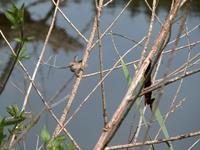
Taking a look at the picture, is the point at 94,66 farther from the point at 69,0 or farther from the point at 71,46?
the point at 69,0

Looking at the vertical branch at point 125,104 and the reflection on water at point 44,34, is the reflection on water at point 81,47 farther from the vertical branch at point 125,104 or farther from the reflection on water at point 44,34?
the vertical branch at point 125,104

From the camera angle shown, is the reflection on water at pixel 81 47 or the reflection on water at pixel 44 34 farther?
the reflection on water at pixel 44 34

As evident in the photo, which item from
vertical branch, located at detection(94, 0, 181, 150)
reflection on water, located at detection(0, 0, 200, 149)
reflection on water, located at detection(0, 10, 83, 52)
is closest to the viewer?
vertical branch, located at detection(94, 0, 181, 150)

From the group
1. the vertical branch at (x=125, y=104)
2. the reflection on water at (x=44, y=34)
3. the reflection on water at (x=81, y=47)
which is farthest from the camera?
the reflection on water at (x=44, y=34)

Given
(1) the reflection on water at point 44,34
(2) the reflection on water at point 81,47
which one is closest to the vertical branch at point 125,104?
(2) the reflection on water at point 81,47

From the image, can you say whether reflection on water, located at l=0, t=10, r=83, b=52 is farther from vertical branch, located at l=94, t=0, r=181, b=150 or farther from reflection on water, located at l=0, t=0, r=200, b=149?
vertical branch, located at l=94, t=0, r=181, b=150

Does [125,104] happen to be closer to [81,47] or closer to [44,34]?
[81,47]

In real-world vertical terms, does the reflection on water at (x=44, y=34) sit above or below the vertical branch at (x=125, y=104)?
above

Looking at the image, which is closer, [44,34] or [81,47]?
[81,47]

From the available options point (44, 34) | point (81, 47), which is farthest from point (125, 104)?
point (44, 34)

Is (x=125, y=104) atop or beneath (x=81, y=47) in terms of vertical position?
beneath

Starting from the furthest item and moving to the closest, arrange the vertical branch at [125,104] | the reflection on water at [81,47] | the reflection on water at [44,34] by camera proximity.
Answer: the reflection on water at [44,34] → the reflection on water at [81,47] → the vertical branch at [125,104]

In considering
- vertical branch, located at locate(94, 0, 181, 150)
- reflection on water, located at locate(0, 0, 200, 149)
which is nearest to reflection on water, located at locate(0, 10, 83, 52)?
reflection on water, located at locate(0, 0, 200, 149)

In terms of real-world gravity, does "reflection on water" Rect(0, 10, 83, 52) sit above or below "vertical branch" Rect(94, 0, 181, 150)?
above
